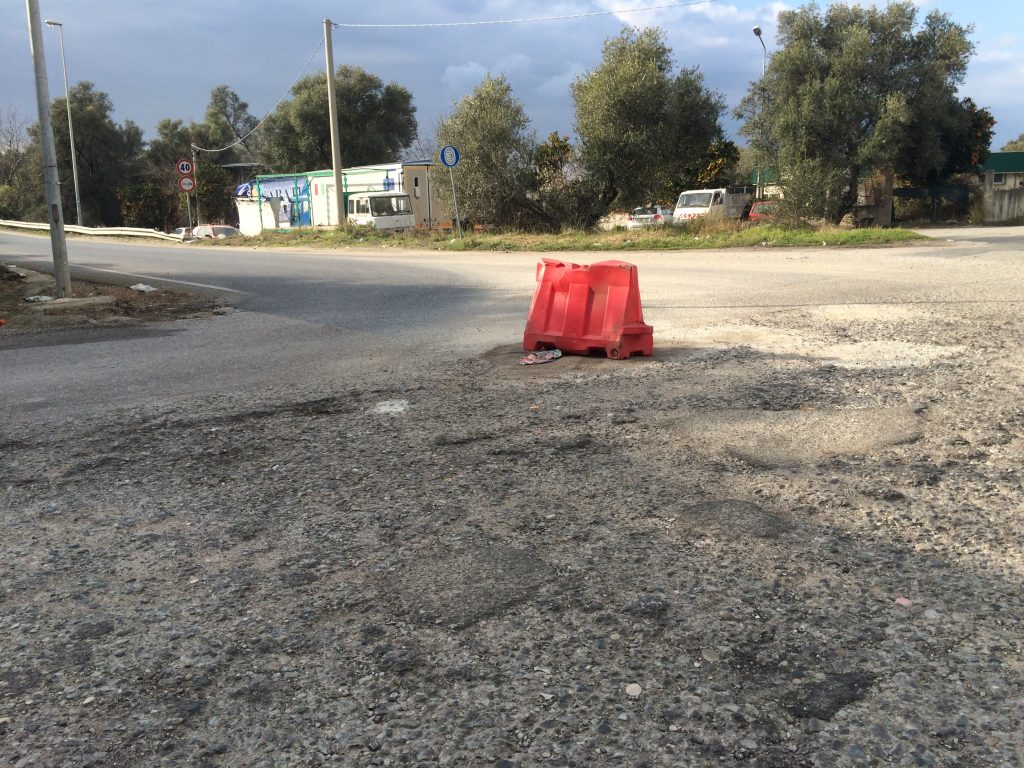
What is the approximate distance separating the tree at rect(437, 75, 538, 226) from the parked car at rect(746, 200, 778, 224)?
782cm

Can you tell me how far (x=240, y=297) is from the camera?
46.0ft

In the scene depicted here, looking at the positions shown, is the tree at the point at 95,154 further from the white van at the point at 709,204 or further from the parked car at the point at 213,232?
the white van at the point at 709,204

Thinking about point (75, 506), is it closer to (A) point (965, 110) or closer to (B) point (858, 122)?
(B) point (858, 122)

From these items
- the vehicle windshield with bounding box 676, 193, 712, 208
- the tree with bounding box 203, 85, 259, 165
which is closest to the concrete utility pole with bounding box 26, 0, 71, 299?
the vehicle windshield with bounding box 676, 193, 712, 208

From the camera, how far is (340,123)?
57219 mm

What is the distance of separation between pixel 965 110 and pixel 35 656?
4258cm

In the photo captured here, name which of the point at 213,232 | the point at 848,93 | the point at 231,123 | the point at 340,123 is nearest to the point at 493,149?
the point at 848,93

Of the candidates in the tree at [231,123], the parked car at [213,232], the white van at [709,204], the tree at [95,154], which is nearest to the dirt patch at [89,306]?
Answer: the white van at [709,204]

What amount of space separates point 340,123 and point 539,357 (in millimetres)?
53462

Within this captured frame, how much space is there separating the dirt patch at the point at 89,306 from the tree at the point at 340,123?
42998 millimetres

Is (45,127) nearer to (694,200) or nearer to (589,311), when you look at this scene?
(589,311)

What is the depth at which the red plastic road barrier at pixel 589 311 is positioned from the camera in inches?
299

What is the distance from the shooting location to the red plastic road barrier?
24.9 feet

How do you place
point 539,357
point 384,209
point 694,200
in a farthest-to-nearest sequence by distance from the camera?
point 384,209 → point 694,200 → point 539,357
